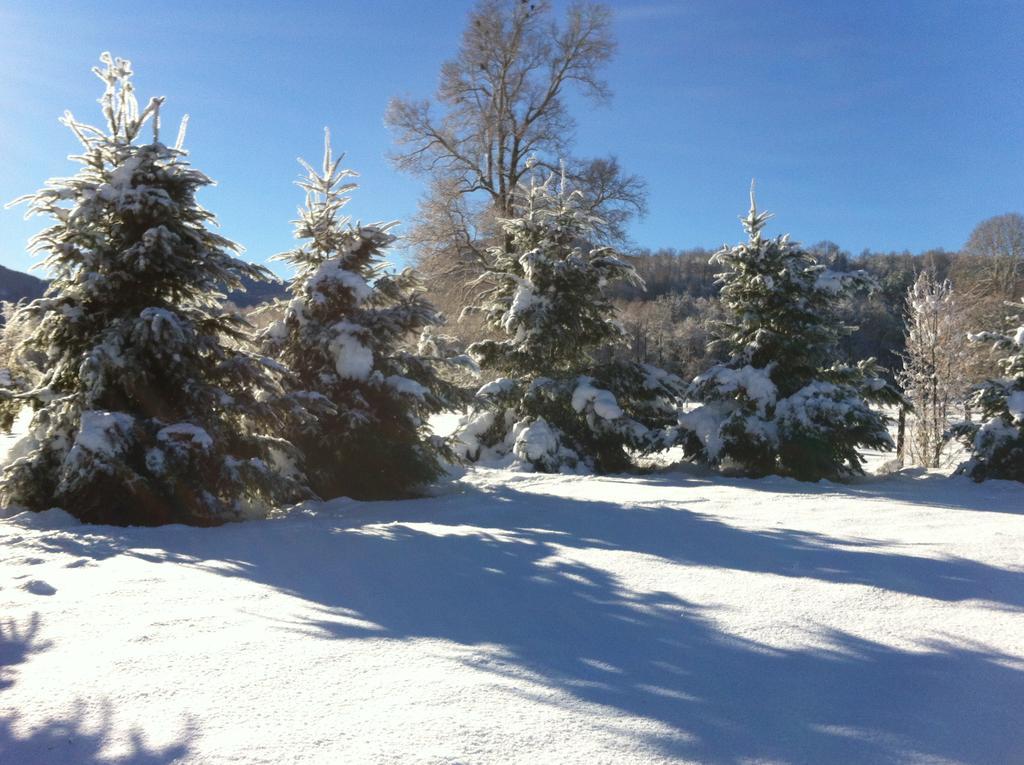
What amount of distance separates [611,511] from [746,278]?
5.15 meters

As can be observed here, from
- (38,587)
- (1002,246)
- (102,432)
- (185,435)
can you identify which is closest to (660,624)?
(38,587)

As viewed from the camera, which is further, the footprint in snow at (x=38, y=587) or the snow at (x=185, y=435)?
the snow at (x=185, y=435)

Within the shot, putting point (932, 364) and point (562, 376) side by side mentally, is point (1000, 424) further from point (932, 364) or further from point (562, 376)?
point (932, 364)

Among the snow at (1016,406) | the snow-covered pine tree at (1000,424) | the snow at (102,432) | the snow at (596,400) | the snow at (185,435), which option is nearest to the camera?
the snow at (102,432)

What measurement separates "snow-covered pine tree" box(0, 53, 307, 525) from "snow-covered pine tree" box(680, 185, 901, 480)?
5.79 meters

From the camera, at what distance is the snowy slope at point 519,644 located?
2.08 meters

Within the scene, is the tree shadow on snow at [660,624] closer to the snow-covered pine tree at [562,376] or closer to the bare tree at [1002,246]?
the snow-covered pine tree at [562,376]

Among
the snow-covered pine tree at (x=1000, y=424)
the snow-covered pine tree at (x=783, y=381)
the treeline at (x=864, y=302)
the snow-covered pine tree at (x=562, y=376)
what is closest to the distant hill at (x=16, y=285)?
the treeline at (x=864, y=302)

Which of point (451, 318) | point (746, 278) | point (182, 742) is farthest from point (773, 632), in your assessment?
point (451, 318)

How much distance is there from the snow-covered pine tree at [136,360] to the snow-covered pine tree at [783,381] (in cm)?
579

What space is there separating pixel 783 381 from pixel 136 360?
800 cm

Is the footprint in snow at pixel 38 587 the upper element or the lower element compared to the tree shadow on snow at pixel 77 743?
lower

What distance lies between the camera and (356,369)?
740 cm

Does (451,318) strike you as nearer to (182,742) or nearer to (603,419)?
(603,419)
